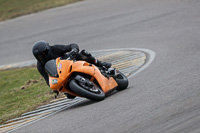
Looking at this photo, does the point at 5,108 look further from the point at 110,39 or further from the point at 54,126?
the point at 110,39

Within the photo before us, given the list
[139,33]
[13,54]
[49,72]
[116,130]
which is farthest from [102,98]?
[13,54]

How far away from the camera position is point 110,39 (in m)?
14.3

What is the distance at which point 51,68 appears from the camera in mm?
7859

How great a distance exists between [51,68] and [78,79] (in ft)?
2.08

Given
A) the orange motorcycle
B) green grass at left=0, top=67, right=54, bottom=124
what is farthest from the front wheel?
green grass at left=0, top=67, right=54, bottom=124

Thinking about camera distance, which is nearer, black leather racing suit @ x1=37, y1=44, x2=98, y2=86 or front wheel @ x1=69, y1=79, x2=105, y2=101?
front wheel @ x1=69, y1=79, x2=105, y2=101

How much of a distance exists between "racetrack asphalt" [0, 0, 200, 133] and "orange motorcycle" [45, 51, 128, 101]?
25 centimetres

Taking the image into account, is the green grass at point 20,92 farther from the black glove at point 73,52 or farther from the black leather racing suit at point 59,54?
the black glove at point 73,52

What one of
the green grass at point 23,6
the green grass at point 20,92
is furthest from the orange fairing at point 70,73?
the green grass at point 23,6

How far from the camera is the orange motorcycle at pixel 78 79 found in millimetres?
7598

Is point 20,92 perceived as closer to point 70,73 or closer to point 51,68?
point 51,68

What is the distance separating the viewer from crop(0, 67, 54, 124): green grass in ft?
31.3

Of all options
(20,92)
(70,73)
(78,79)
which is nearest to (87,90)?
(78,79)

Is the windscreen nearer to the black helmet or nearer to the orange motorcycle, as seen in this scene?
the orange motorcycle
